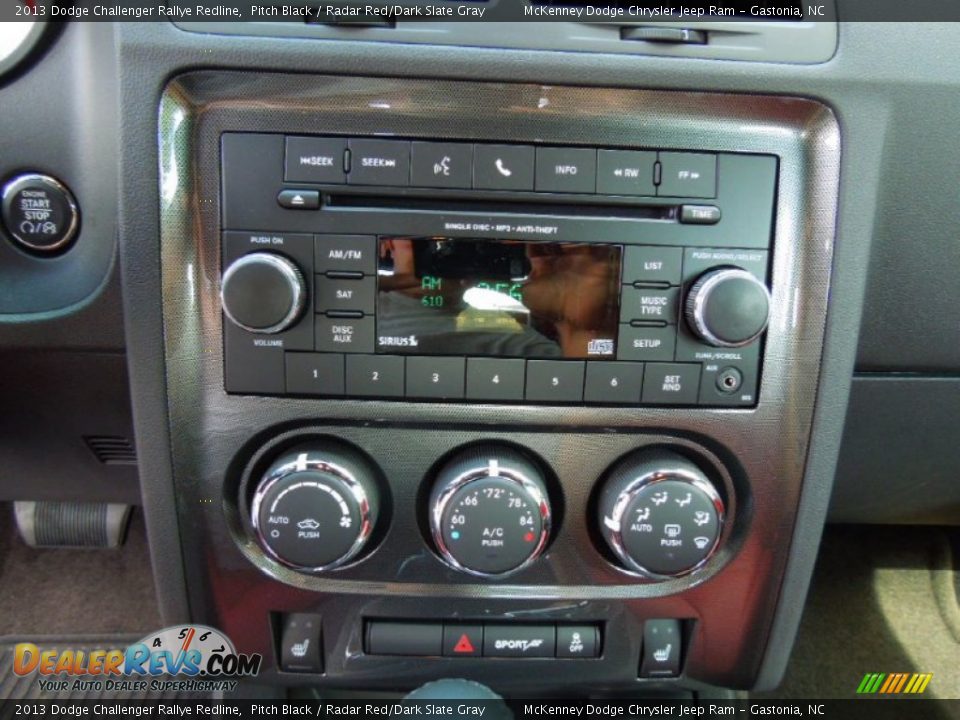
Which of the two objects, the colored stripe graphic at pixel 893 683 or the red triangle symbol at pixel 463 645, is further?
the colored stripe graphic at pixel 893 683

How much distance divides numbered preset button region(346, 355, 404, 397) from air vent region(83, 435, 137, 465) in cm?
38

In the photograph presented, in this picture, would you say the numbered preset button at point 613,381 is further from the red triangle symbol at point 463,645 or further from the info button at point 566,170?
the red triangle symbol at point 463,645

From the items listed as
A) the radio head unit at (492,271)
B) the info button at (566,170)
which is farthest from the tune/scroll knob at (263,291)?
the info button at (566,170)

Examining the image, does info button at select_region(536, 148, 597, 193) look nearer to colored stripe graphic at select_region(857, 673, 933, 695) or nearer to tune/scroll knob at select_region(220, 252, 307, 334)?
tune/scroll knob at select_region(220, 252, 307, 334)

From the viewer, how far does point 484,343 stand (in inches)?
24.8

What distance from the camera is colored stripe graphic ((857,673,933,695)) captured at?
3.73 ft

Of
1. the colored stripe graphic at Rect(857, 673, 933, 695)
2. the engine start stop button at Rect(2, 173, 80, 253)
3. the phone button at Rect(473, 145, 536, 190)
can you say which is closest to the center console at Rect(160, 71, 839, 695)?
the phone button at Rect(473, 145, 536, 190)

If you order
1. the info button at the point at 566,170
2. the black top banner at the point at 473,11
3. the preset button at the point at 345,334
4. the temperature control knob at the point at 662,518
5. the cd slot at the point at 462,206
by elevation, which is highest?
the black top banner at the point at 473,11

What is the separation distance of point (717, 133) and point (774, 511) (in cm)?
33

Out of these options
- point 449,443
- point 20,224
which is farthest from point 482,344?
point 20,224

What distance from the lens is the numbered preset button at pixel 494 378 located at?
63cm

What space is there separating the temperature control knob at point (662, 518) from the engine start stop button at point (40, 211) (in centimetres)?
55

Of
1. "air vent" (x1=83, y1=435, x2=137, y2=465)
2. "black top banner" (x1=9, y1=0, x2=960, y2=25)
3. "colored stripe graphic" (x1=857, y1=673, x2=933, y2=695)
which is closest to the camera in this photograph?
"black top banner" (x1=9, y1=0, x2=960, y2=25)

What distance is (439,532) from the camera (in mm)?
637
